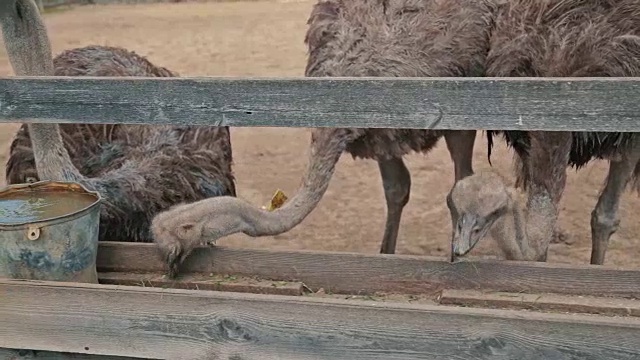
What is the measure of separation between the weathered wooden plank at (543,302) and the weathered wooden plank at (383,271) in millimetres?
38

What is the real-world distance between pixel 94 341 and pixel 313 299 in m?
0.75

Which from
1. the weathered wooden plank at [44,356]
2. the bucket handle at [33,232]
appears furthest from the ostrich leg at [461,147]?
the bucket handle at [33,232]

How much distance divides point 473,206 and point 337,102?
0.71m

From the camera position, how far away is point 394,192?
5.03 meters

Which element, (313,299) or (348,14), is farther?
(348,14)

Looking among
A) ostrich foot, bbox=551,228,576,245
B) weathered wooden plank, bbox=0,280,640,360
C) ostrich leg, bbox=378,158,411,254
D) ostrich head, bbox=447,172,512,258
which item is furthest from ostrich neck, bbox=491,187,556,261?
ostrich foot, bbox=551,228,576,245

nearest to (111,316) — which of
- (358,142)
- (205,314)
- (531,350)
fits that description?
(205,314)

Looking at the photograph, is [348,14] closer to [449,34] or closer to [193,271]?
[449,34]

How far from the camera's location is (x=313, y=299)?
9.05ft

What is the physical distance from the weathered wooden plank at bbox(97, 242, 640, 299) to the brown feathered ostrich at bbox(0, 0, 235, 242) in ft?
1.28

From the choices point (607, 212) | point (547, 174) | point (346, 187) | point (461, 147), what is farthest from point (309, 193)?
point (346, 187)

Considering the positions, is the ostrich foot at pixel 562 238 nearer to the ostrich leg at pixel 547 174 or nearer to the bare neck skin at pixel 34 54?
the ostrich leg at pixel 547 174

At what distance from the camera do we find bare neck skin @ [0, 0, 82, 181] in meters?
3.37

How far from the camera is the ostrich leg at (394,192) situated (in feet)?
16.3
